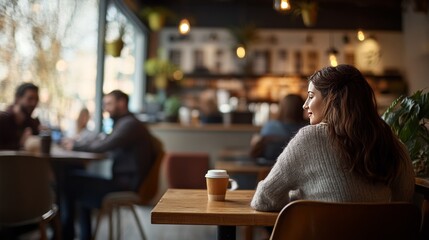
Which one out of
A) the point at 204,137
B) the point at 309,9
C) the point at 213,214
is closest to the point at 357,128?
the point at 213,214

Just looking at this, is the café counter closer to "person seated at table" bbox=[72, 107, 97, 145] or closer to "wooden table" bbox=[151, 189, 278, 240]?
"person seated at table" bbox=[72, 107, 97, 145]

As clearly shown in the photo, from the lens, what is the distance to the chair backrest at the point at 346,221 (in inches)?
59.2

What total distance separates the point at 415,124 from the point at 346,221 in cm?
94

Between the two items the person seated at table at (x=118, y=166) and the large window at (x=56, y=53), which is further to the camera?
the person seated at table at (x=118, y=166)

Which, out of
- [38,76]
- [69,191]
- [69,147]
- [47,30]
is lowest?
[69,191]

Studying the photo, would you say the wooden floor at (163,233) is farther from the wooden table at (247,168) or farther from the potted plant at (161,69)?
the potted plant at (161,69)

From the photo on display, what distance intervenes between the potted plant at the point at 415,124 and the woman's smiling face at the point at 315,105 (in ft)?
2.01

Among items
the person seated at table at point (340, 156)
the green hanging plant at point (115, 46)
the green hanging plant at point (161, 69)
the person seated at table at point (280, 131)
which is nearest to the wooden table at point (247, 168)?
the person seated at table at point (280, 131)

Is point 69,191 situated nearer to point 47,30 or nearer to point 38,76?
point 38,76

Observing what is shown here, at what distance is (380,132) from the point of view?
1.75 meters

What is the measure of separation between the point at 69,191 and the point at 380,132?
301cm

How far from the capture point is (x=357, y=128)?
1719 mm

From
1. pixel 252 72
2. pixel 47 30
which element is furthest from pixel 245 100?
pixel 47 30

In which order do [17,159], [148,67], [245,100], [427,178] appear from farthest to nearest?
[245,100] < [148,67] < [17,159] < [427,178]
